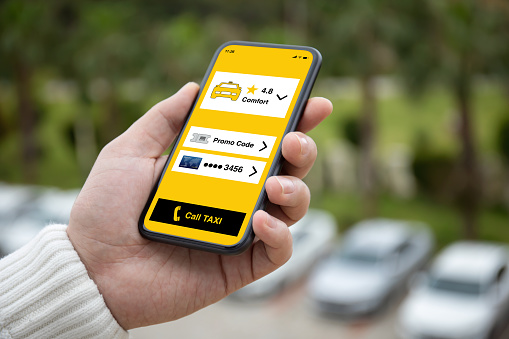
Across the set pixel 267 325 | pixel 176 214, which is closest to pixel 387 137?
pixel 267 325

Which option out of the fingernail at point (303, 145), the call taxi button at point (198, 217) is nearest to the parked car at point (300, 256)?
the call taxi button at point (198, 217)

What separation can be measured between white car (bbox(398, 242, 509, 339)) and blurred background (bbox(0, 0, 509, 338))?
0.03 m

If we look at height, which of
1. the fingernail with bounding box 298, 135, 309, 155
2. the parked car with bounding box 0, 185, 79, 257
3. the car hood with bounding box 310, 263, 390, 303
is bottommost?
the parked car with bounding box 0, 185, 79, 257

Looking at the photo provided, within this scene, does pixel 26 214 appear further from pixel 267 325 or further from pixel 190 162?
pixel 190 162

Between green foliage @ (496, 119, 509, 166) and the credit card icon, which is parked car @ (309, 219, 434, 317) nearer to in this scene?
green foliage @ (496, 119, 509, 166)

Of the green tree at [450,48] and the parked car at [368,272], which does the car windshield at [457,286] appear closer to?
the parked car at [368,272]

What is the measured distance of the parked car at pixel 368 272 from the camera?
318 inches

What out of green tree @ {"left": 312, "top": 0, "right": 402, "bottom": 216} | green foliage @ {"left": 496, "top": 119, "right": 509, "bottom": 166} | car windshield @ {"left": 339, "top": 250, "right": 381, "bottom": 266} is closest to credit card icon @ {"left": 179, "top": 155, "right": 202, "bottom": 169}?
car windshield @ {"left": 339, "top": 250, "right": 381, "bottom": 266}

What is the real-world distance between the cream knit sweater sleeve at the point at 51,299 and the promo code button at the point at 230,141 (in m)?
0.57

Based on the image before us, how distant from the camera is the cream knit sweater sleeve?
165 cm

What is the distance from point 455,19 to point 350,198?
573cm

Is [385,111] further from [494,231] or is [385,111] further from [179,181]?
[179,181]

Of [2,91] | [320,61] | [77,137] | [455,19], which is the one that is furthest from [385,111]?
[320,61]

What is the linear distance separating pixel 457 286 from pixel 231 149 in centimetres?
641
